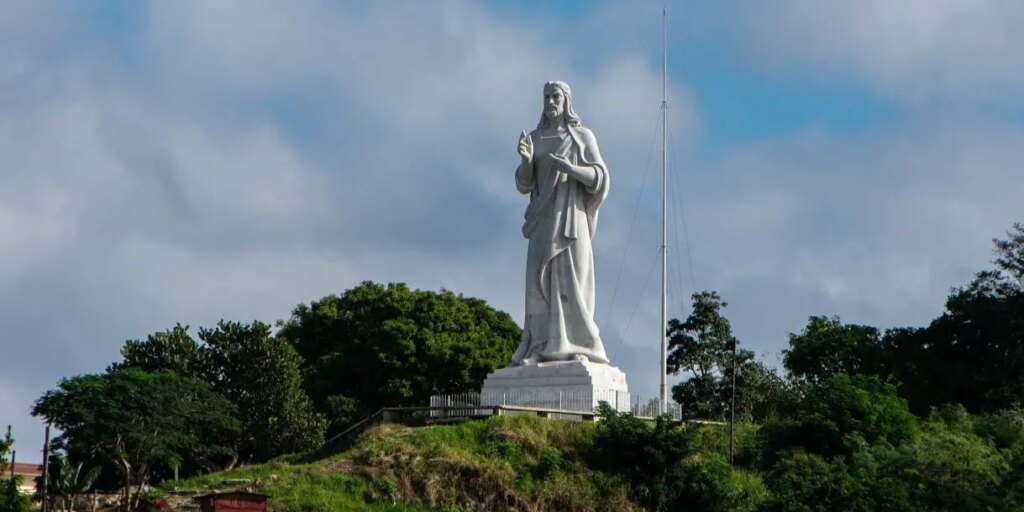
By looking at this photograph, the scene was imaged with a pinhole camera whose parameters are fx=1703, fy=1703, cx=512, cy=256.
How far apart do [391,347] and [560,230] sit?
1215 centimetres

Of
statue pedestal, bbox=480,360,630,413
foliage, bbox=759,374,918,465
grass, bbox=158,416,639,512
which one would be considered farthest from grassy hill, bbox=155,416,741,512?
foliage, bbox=759,374,918,465

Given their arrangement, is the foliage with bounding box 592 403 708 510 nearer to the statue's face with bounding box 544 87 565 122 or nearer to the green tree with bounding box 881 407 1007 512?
the green tree with bounding box 881 407 1007 512

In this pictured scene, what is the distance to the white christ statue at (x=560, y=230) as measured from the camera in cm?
3712

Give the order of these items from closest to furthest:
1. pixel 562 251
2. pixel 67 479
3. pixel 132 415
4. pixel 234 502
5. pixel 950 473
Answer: pixel 950 473
pixel 234 502
pixel 67 479
pixel 132 415
pixel 562 251

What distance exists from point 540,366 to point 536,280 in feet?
6.85

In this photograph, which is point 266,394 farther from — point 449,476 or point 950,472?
point 950,472

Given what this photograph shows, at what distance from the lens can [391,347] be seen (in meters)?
48.3

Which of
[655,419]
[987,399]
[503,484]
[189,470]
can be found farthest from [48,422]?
[987,399]

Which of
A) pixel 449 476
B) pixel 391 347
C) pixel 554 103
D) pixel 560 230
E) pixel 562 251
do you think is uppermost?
pixel 554 103

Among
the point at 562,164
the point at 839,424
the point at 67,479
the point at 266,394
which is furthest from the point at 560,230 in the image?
the point at 67,479

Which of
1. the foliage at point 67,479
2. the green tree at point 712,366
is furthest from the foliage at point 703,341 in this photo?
the foliage at point 67,479

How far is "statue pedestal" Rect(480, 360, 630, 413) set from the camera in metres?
36.0

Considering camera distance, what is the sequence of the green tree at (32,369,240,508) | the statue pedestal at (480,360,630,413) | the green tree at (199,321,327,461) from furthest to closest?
the green tree at (199,321,327,461)
the statue pedestal at (480,360,630,413)
the green tree at (32,369,240,508)

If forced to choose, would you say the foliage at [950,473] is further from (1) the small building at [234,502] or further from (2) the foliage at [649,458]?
(1) the small building at [234,502]
